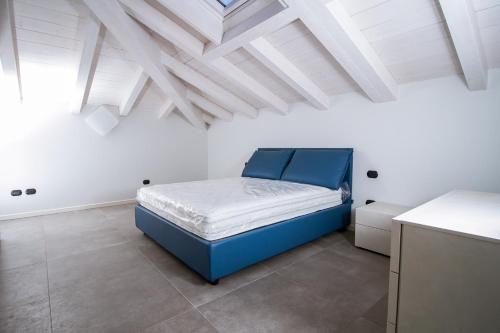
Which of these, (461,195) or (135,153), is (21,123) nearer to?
(135,153)

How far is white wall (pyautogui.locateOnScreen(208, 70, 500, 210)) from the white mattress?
0.65 meters

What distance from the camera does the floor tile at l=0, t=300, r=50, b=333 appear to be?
5.00 feet

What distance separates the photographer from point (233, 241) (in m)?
2.00

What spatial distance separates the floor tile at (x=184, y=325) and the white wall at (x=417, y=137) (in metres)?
2.41

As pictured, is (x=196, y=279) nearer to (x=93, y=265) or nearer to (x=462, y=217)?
(x=93, y=265)

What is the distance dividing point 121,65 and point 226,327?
3.60 m

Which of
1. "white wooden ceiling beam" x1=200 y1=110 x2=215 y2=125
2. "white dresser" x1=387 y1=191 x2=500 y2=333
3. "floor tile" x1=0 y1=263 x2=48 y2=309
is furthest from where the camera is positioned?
"white wooden ceiling beam" x1=200 y1=110 x2=215 y2=125

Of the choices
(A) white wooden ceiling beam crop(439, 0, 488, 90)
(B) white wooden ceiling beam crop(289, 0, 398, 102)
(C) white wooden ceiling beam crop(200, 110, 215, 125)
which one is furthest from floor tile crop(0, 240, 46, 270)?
(A) white wooden ceiling beam crop(439, 0, 488, 90)

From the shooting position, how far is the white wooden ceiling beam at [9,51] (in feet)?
7.80

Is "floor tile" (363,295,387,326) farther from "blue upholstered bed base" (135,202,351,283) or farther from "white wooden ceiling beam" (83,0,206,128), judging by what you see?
"white wooden ceiling beam" (83,0,206,128)

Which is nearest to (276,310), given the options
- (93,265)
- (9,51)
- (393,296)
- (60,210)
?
(393,296)

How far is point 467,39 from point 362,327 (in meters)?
2.13

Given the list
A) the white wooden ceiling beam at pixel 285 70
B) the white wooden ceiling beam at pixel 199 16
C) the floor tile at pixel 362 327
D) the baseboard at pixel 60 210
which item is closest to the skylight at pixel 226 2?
the white wooden ceiling beam at pixel 199 16

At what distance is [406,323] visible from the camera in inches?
46.8
